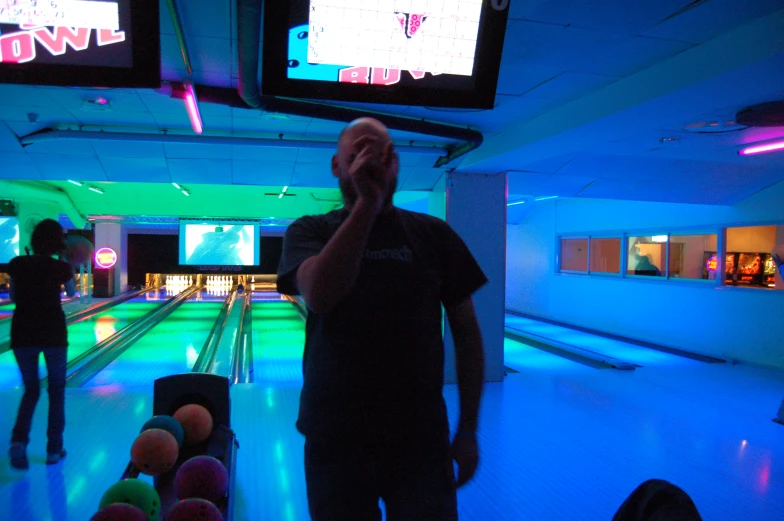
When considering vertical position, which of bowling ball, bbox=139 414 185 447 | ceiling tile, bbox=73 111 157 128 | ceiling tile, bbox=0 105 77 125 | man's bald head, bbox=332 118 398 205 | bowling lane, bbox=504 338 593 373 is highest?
ceiling tile, bbox=73 111 157 128

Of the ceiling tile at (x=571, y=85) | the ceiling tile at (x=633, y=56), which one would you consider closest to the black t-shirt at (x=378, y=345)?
the ceiling tile at (x=633, y=56)

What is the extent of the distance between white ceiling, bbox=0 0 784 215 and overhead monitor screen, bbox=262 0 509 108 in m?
0.51

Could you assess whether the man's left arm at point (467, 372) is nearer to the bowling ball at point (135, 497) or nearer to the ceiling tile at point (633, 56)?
the bowling ball at point (135, 497)

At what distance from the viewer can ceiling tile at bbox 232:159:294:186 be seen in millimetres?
5328

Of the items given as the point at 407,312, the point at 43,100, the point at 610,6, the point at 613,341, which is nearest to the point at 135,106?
the point at 43,100

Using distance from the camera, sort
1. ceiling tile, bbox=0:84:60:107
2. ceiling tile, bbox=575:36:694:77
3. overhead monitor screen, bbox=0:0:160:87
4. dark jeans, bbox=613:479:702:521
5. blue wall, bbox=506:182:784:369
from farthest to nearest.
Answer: blue wall, bbox=506:182:784:369 → ceiling tile, bbox=0:84:60:107 → ceiling tile, bbox=575:36:694:77 → overhead monitor screen, bbox=0:0:160:87 → dark jeans, bbox=613:479:702:521

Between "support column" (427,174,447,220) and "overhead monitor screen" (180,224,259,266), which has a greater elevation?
"support column" (427,174,447,220)

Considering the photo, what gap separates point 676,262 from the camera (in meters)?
8.03

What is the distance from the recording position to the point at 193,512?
1888 mm

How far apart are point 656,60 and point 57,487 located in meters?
3.83

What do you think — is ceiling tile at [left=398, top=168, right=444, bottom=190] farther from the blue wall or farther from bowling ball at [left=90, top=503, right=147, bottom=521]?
bowling ball at [left=90, top=503, right=147, bottom=521]

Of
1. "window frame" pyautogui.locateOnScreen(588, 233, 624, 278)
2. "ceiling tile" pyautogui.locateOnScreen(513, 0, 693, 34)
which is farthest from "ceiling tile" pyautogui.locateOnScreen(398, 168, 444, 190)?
"window frame" pyautogui.locateOnScreen(588, 233, 624, 278)

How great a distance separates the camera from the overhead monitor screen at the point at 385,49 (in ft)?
6.03

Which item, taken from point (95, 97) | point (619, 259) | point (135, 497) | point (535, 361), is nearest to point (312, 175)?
point (95, 97)
